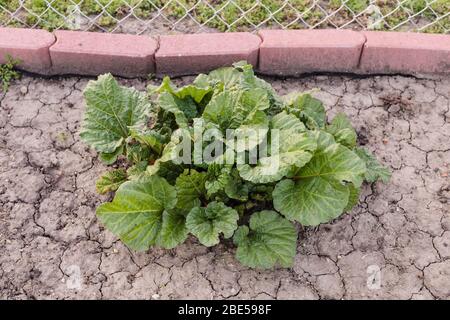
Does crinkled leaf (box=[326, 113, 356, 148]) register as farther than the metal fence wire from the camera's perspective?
No

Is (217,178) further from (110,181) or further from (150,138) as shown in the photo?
(110,181)

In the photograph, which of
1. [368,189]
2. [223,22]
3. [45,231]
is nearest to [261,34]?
[223,22]

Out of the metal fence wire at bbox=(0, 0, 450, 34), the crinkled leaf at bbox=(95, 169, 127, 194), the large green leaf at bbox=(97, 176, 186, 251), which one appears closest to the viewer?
the large green leaf at bbox=(97, 176, 186, 251)

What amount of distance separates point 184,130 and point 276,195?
41 cm

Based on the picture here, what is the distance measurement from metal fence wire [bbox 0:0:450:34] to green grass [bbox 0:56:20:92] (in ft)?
0.81

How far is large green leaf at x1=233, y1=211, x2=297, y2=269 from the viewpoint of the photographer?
88.0 inches

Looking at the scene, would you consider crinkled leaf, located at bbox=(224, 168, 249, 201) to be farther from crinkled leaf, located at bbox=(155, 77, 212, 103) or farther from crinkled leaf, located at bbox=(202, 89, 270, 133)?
crinkled leaf, located at bbox=(155, 77, 212, 103)

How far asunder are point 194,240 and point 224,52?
36.8 inches

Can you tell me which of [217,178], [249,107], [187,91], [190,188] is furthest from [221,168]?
[187,91]

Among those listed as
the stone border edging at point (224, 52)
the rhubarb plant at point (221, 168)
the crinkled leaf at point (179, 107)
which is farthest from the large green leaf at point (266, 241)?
the stone border edging at point (224, 52)

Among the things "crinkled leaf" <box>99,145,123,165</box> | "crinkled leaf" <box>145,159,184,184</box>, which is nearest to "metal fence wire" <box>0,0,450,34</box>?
"crinkled leaf" <box>99,145,123,165</box>

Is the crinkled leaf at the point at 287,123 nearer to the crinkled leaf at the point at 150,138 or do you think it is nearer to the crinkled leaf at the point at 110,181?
the crinkled leaf at the point at 150,138

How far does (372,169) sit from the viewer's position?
8.13 ft
